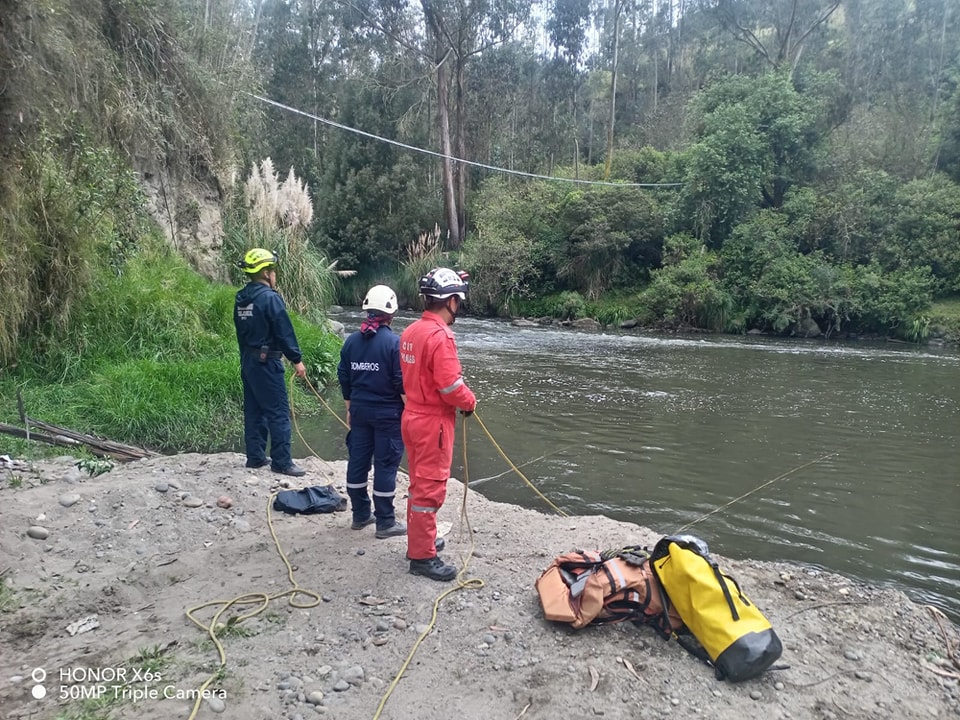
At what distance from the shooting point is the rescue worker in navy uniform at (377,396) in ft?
14.1

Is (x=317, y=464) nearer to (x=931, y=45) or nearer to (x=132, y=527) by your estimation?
(x=132, y=527)

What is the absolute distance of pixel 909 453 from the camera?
800cm

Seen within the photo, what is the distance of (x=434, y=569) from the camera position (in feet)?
12.9

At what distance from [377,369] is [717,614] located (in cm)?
232

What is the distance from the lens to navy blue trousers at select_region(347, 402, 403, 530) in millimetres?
4316

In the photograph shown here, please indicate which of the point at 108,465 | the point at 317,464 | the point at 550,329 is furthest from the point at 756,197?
the point at 108,465

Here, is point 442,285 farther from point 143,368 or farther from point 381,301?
point 143,368

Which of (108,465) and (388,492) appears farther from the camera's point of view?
(108,465)

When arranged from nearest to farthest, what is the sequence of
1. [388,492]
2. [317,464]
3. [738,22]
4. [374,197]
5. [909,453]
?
[388,492] → [317,464] → [909,453] → [374,197] → [738,22]

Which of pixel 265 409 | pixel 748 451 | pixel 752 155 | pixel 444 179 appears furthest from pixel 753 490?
pixel 444 179

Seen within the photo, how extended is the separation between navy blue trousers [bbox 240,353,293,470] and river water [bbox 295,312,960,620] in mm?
1557

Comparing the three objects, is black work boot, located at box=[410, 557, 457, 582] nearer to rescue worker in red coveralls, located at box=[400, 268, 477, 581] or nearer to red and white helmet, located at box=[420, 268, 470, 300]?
rescue worker in red coveralls, located at box=[400, 268, 477, 581]

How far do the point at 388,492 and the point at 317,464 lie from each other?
7.40 feet

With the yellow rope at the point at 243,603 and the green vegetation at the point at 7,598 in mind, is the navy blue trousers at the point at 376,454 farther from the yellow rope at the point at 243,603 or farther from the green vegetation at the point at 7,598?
the green vegetation at the point at 7,598
